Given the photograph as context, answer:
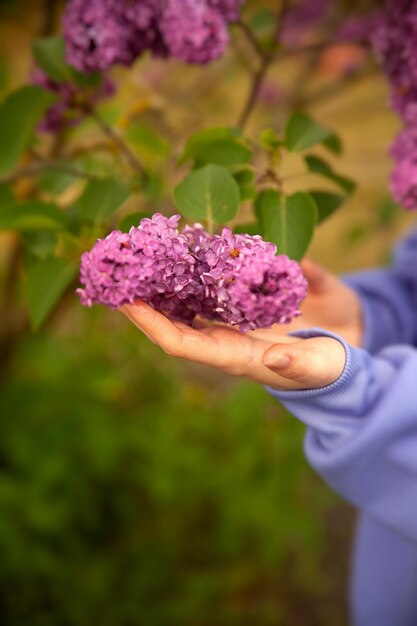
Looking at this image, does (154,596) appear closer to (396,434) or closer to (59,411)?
(59,411)

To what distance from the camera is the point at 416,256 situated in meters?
0.95

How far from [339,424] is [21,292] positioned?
113 centimetres

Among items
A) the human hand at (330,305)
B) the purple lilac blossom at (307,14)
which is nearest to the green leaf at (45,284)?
the human hand at (330,305)

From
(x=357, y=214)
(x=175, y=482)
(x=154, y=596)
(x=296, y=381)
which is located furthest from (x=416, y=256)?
(x=357, y=214)

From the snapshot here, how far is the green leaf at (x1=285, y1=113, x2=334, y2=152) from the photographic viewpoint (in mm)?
603

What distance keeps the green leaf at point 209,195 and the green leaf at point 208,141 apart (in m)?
0.04

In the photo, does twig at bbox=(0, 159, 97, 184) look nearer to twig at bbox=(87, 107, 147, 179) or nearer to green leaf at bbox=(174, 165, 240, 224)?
twig at bbox=(87, 107, 147, 179)

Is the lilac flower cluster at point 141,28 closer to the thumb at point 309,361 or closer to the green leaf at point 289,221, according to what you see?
the green leaf at point 289,221

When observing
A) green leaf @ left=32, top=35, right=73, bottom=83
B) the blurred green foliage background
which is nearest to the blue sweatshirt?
green leaf @ left=32, top=35, right=73, bottom=83

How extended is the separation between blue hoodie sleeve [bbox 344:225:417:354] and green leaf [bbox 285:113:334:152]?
30cm

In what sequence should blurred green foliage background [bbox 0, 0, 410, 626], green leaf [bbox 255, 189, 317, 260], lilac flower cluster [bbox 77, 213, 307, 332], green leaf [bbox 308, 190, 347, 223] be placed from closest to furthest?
1. lilac flower cluster [bbox 77, 213, 307, 332]
2. green leaf [bbox 255, 189, 317, 260]
3. green leaf [bbox 308, 190, 347, 223]
4. blurred green foliage background [bbox 0, 0, 410, 626]

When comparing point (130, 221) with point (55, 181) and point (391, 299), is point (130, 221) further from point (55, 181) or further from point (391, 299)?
point (391, 299)

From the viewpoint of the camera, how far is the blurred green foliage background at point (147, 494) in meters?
1.32

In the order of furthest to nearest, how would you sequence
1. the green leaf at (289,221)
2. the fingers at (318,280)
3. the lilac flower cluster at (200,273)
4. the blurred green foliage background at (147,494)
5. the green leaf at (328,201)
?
the blurred green foliage background at (147,494), the fingers at (318,280), the green leaf at (328,201), the green leaf at (289,221), the lilac flower cluster at (200,273)
